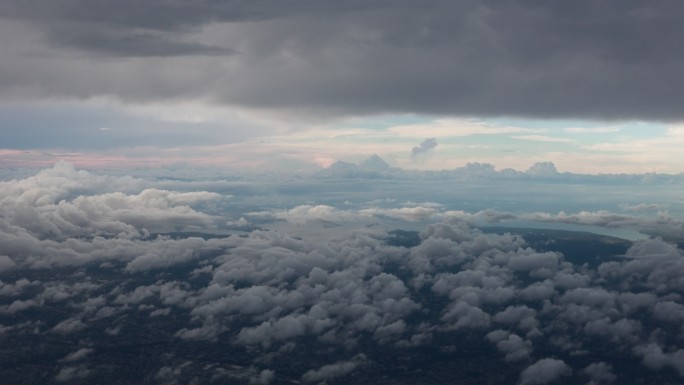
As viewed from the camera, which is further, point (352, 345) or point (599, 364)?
point (352, 345)

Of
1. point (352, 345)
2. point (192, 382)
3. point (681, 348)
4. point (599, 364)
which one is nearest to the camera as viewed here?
point (192, 382)

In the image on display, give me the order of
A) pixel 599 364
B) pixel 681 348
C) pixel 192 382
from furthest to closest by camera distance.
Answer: pixel 681 348 < pixel 599 364 < pixel 192 382

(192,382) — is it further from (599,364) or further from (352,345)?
(599,364)

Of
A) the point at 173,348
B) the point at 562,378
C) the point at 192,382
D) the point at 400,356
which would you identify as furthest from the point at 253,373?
the point at 562,378

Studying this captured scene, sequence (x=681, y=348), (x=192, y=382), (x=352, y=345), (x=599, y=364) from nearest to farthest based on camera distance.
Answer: (x=192, y=382) → (x=599, y=364) → (x=681, y=348) → (x=352, y=345)

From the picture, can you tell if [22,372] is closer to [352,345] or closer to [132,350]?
[132,350]

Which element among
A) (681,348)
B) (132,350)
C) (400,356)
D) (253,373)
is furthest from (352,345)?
(681,348)

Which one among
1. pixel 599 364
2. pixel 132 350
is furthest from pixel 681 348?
pixel 132 350

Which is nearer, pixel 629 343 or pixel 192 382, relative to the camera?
pixel 192 382
